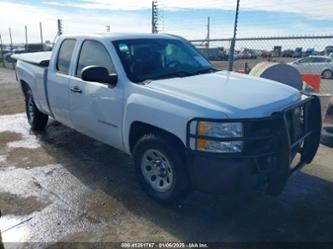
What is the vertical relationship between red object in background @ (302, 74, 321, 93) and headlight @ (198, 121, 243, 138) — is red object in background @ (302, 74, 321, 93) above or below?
below

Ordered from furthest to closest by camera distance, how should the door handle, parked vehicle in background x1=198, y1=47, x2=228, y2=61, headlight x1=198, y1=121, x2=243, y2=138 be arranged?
parked vehicle in background x1=198, y1=47, x2=228, y2=61 → the door handle → headlight x1=198, y1=121, x2=243, y2=138

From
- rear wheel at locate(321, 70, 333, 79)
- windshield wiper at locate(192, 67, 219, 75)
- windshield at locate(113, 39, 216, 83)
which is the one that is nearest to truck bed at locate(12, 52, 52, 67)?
windshield at locate(113, 39, 216, 83)

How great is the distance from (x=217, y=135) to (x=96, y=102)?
6.15 feet

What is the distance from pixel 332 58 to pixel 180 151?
20.7 m

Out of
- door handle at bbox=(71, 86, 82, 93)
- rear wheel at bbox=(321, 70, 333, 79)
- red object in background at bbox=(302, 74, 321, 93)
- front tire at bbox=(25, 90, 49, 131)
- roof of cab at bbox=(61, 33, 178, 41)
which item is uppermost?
roof of cab at bbox=(61, 33, 178, 41)

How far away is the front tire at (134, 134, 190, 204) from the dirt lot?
191 mm

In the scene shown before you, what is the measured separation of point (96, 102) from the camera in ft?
14.3

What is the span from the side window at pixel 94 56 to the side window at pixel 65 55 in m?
0.33

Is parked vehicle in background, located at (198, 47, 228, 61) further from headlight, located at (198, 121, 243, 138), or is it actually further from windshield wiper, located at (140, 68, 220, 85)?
headlight, located at (198, 121, 243, 138)

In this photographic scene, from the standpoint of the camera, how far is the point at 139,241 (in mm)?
3248

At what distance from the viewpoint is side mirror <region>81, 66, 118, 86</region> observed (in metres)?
3.96

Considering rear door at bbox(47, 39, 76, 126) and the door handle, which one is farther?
rear door at bbox(47, 39, 76, 126)

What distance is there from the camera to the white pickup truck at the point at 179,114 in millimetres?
3170

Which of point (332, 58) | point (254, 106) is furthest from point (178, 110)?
point (332, 58)
